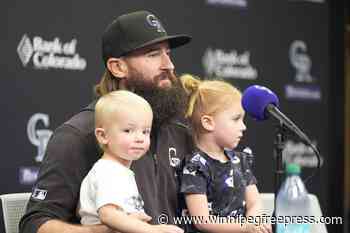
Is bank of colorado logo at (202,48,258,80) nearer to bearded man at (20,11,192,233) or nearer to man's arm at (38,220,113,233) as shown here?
bearded man at (20,11,192,233)

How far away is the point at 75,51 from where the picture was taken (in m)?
4.15

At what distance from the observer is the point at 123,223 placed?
2369mm

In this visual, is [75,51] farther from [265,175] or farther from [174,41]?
[265,175]

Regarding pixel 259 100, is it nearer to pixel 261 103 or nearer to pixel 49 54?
A: pixel 261 103

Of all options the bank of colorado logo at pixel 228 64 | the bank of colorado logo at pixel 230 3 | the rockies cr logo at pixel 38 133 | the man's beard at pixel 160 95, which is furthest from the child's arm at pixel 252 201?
the bank of colorado logo at pixel 230 3

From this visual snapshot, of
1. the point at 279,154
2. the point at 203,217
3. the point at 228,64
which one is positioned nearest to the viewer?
the point at 279,154

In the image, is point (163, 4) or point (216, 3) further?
point (216, 3)

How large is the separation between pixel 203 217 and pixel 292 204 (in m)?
0.40

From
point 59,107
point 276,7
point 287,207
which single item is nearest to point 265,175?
point 276,7

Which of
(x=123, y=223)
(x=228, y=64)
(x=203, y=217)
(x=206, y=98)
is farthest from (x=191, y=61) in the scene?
(x=123, y=223)

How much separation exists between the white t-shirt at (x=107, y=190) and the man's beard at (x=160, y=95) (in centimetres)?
40

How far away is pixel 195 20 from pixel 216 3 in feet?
0.70

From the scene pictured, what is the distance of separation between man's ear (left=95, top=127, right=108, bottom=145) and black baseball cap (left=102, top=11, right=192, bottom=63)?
18.5 inches

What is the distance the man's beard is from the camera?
290 centimetres
